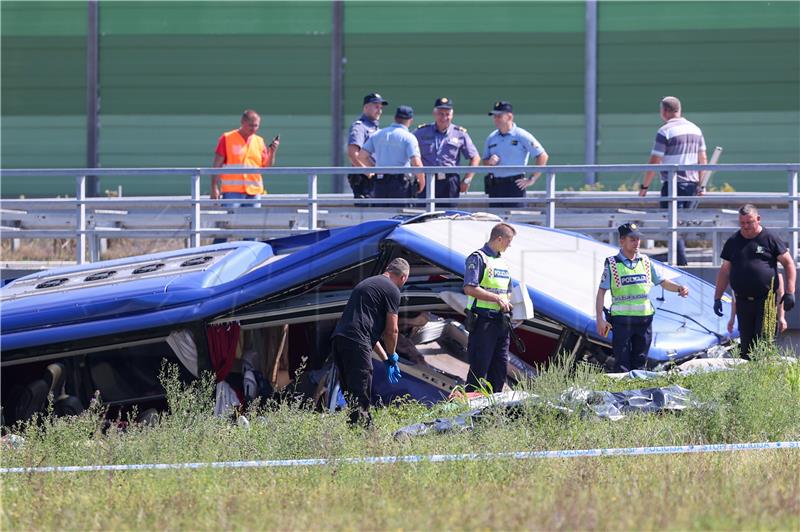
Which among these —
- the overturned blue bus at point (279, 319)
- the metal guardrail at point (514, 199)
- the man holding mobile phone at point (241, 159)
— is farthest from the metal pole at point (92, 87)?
the overturned blue bus at point (279, 319)

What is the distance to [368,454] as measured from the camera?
8039 mm

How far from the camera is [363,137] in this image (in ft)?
51.0

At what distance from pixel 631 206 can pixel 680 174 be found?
2.50 m

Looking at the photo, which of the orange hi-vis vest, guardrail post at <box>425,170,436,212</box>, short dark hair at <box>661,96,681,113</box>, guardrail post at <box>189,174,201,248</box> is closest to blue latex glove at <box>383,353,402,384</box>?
guardrail post at <box>425,170,436,212</box>

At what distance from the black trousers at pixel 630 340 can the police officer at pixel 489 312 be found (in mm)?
Result: 1090

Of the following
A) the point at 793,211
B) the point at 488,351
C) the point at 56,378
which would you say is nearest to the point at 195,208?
the point at 56,378

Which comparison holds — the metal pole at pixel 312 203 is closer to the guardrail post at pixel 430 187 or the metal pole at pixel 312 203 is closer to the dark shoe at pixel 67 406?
the guardrail post at pixel 430 187

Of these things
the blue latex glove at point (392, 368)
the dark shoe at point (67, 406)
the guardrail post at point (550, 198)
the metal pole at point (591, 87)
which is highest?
the metal pole at point (591, 87)

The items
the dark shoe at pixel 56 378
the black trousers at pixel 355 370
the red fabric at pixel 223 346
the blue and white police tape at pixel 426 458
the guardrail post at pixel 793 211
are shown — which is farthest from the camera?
the guardrail post at pixel 793 211

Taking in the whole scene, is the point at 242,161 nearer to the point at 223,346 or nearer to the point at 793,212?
the point at 223,346

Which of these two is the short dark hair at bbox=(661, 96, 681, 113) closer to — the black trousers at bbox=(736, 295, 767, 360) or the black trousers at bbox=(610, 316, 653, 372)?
the black trousers at bbox=(736, 295, 767, 360)

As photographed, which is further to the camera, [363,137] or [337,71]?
[337,71]

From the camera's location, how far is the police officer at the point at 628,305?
1112 cm

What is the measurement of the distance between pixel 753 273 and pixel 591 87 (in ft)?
44.5
